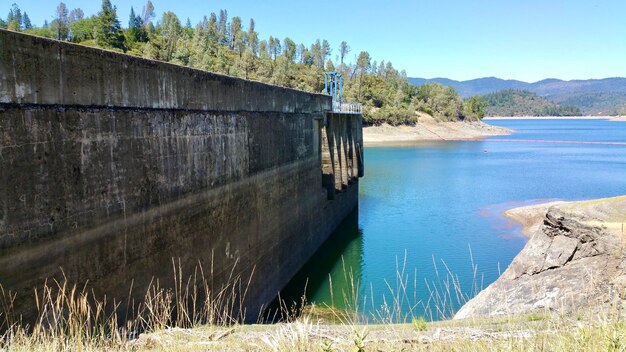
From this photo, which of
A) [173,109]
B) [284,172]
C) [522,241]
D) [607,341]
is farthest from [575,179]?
[607,341]

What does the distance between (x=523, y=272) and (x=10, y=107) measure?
997cm

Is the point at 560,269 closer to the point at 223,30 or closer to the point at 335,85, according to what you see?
the point at 335,85

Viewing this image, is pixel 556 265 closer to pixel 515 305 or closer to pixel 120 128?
pixel 515 305

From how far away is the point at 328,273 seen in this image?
1731cm

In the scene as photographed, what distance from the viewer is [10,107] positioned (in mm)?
5848

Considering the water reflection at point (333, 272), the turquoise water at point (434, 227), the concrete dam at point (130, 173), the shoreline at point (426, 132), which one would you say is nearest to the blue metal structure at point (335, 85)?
the turquoise water at point (434, 227)

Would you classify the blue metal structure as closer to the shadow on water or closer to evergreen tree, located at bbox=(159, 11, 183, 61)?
the shadow on water

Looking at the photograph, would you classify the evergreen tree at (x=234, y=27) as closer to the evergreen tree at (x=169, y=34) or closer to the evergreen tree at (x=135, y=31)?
the evergreen tree at (x=169, y=34)

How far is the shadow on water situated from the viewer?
46.5 ft

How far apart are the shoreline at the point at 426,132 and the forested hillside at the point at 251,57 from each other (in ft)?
5.96

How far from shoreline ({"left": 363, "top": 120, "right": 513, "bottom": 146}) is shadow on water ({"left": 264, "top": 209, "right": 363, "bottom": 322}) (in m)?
58.2

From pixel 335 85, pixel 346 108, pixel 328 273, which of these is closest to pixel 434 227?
pixel 328 273

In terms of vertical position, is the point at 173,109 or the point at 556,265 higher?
the point at 173,109

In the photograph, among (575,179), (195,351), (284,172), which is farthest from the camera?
(575,179)
